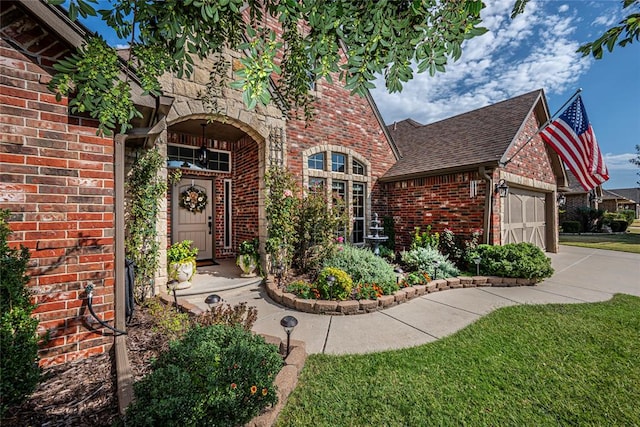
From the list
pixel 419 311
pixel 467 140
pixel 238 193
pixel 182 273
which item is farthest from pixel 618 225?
pixel 182 273

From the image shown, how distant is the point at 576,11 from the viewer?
12.2 ft

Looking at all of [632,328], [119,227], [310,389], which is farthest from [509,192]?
[119,227]

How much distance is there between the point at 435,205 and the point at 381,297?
14.3 ft

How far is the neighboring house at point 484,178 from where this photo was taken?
672cm

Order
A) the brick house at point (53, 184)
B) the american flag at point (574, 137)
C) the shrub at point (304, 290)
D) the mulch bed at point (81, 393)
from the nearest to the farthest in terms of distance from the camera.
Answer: the mulch bed at point (81, 393)
the brick house at point (53, 184)
the shrub at point (304, 290)
the american flag at point (574, 137)

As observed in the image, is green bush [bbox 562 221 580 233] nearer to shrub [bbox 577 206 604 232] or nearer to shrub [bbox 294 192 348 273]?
shrub [bbox 577 206 604 232]

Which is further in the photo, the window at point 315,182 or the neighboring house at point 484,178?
the window at point 315,182

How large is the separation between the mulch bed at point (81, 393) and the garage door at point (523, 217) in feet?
26.4

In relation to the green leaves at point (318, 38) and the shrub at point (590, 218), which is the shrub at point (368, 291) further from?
the shrub at point (590, 218)

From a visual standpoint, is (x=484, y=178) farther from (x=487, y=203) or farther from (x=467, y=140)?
(x=467, y=140)

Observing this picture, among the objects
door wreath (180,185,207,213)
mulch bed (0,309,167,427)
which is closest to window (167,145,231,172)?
door wreath (180,185,207,213)

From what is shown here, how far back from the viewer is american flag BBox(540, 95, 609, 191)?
23.0ft

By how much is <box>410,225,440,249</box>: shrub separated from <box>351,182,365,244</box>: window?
5.67ft

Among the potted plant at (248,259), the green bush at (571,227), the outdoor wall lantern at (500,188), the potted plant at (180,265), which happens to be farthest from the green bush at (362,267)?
the green bush at (571,227)
